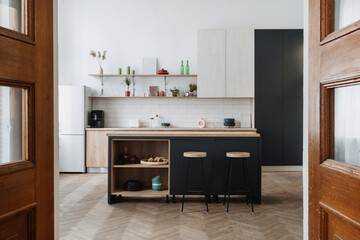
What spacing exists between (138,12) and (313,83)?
632cm

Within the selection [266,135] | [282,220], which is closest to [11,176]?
[282,220]

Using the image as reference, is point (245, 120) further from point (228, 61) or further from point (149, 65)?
point (149, 65)

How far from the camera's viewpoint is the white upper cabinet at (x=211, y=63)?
6.38m

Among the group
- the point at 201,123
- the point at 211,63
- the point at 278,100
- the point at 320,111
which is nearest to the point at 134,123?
the point at 201,123

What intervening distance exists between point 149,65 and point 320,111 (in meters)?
5.90

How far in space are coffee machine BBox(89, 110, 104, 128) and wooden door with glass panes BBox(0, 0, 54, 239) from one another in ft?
17.6

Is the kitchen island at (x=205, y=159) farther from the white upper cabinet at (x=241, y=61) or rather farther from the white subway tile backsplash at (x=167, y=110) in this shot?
the white subway tile backsplash at (x=167, y=110)

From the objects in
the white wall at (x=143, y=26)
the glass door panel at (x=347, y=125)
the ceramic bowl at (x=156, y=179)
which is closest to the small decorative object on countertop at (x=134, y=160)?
the ceramic bowl at (x=156, y=179)

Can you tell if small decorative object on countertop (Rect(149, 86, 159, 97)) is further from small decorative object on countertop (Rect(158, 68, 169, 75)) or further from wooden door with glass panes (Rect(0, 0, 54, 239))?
wooden door with glass panes (Rect(0, 0, 54, 239))

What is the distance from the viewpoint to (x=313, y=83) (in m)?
1.19

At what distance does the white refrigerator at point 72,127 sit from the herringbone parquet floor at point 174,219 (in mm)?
1516

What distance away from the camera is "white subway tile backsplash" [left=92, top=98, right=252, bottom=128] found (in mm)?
6840

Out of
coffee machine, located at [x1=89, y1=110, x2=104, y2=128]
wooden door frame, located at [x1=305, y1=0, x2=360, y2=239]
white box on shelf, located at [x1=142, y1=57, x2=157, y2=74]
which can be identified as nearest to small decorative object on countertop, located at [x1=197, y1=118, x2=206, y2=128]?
white box on shelf, located at [x1=142, y1=57, x2=157, y2=74]

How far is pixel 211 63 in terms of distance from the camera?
21.0ft
